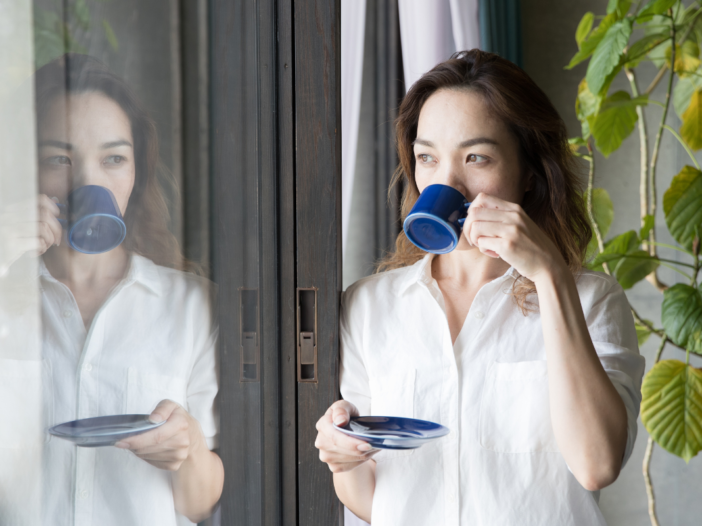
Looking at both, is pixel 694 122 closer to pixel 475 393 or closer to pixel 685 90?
pixel 685 90

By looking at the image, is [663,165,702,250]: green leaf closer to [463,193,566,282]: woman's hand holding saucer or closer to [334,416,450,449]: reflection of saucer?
[463,193,566,282]: woman's hand holding saucer

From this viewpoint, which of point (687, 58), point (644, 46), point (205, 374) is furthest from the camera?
point (687, 58)

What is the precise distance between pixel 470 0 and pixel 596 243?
99 cm

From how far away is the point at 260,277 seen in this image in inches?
38.1

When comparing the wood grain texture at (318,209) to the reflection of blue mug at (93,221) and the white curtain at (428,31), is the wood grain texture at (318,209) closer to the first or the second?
the reflection of blue mug at (93,221)

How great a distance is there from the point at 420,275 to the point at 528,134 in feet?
1.16

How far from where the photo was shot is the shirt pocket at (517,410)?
102cm

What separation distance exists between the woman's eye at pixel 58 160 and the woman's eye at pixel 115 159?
5 centimetres

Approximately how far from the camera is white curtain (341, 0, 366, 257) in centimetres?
155

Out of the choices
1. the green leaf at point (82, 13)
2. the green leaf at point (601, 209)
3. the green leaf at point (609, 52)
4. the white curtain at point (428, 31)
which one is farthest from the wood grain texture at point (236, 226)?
the green leaf at point (601, 209)

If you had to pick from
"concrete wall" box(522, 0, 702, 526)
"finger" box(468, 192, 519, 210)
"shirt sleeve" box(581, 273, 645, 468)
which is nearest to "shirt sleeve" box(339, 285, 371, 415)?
"finger" box(468, 192, 519, 210)

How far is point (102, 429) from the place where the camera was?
0.41 metres

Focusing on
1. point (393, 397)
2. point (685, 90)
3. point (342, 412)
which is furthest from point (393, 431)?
point (685, 90)

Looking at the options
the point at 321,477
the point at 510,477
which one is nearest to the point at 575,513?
the point at 510,477
